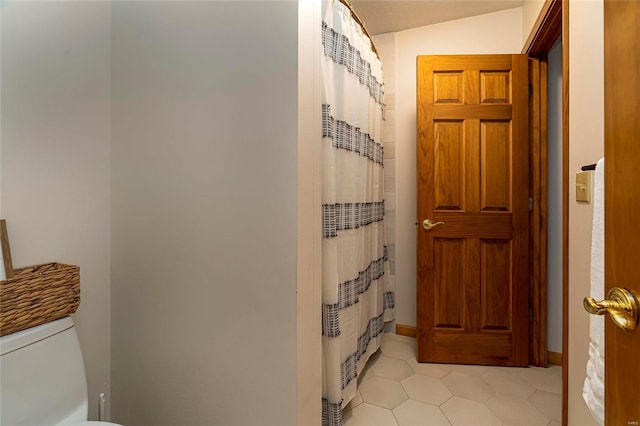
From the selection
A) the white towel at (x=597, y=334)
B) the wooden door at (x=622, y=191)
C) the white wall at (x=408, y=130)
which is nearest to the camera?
the wooden door at (x=622, y=191)

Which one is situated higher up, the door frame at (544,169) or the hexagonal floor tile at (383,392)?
the door frame at (544,169)

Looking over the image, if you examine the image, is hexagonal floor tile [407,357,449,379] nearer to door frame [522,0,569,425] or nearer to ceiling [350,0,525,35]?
door frame [522,0,569,425]

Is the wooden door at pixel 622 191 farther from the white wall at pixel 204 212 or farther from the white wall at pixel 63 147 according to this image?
the white wall at pixel 63 147

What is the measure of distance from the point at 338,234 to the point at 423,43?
1.95 meters

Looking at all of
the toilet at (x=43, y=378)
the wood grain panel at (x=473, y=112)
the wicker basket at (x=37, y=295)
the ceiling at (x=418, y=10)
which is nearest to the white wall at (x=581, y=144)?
the wood grain panel at (x=473, y=112)

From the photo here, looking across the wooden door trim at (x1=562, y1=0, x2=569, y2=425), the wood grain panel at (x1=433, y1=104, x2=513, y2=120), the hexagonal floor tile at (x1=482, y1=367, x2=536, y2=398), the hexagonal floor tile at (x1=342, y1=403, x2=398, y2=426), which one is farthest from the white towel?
the wood grain panel at (x1=433, y1=104, x2=513, y2=120)

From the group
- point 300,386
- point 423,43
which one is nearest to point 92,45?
point 300,386

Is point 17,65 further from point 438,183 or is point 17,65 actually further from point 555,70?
point 555,70

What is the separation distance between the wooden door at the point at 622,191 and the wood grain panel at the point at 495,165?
165 cm

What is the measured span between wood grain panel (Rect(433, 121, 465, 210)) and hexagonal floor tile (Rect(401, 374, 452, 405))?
3.77ft

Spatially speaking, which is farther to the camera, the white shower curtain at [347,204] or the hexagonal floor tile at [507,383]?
the hexagonal floor tile at [507,383]

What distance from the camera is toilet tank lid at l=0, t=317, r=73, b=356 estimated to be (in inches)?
34.9

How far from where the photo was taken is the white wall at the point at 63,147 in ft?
3.39

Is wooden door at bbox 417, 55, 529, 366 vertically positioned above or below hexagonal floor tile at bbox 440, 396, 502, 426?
above
